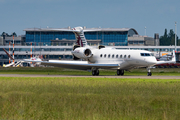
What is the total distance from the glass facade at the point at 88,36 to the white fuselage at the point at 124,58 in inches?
4834

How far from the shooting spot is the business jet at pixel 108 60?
40.8 metres

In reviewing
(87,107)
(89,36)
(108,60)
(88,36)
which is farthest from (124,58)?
(88,36)

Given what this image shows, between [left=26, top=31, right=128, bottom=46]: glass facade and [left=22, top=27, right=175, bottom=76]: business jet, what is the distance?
120501 millimetres

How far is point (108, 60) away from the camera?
44406 millimetres

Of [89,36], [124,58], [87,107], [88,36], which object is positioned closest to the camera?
[87,107]

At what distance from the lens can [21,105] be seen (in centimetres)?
1516

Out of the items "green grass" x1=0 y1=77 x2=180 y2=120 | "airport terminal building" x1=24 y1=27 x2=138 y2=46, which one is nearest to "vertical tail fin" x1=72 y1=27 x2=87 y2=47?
"green grass" x1=0 y1=77 x2=180 y2=120

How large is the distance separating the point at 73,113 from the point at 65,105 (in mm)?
1796

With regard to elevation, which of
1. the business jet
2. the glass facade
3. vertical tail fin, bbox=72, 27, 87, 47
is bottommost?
the business jet

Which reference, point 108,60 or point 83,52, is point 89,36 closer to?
point 83,52

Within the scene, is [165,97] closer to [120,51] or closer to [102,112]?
[102,112]

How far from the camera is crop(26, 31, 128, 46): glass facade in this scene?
169 meters

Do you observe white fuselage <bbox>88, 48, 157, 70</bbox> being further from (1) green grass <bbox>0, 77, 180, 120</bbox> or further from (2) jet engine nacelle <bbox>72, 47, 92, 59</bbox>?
(1) green grass <bbox>0, 77, 180, 120</bbox>

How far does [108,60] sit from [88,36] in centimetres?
12538
